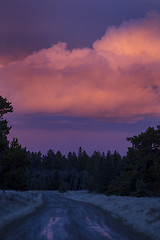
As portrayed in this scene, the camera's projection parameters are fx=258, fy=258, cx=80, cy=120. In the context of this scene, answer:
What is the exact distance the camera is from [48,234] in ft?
41.0

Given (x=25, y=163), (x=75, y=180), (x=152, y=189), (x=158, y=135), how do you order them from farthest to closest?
(x=75, y=180) < (x=152, y=189) < (x=158, y=135) < (x=25, y=163)

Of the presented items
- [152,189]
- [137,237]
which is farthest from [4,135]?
[152,189]

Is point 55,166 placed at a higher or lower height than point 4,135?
lower

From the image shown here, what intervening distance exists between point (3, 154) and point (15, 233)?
1375 centimetres

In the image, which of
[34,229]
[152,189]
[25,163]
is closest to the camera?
[34,229]

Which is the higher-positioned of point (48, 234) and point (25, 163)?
point (25, 163)

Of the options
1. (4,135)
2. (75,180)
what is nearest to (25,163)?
(4,135)

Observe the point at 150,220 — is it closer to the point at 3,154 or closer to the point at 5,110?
the point at 3,154

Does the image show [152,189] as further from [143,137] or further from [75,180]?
[75,180]

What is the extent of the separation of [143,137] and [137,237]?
21.4 meters

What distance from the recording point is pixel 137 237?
12.5 m

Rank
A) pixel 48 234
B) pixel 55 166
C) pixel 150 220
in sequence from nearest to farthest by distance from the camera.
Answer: pixel 48 234 < pixel 150 220 < pixel 55 166

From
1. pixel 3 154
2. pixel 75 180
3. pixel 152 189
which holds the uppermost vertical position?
pixel 3 154

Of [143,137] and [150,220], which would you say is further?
[143,137]
